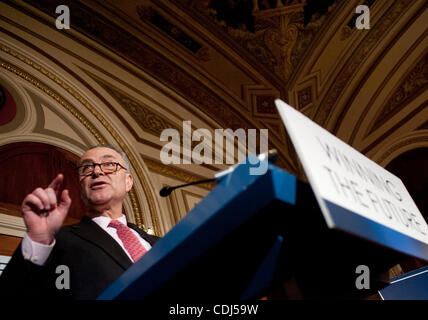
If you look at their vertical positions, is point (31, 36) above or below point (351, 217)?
above

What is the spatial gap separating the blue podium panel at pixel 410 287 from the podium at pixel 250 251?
648 mm

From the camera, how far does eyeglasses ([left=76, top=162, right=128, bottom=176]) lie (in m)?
1.47

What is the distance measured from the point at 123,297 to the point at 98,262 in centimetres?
37

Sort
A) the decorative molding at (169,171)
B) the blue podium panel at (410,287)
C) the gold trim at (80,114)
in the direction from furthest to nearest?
the decorative molding at (169,171) → the gold trim at (80,114) → the blue podium panel at (410,287)

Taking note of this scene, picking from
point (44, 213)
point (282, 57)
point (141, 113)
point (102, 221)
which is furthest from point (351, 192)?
point (282, 57)

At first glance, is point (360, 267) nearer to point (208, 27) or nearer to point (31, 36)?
point (31, 36)

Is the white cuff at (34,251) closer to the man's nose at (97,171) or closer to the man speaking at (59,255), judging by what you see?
the man speaking at (59,255)

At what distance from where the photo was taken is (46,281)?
87 centimetres

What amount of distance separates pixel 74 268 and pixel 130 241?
0.93 feet

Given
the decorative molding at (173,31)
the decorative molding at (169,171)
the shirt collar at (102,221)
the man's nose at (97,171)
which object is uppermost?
the decorative molding at (173,31)

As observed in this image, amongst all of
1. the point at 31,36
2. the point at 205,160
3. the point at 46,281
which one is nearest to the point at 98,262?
the point at 46,281

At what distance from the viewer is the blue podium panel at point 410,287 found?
4.10 ft

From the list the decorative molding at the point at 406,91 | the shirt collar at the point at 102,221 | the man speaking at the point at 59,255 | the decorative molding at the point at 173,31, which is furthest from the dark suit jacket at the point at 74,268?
the decorative molding at the point at 406,91
